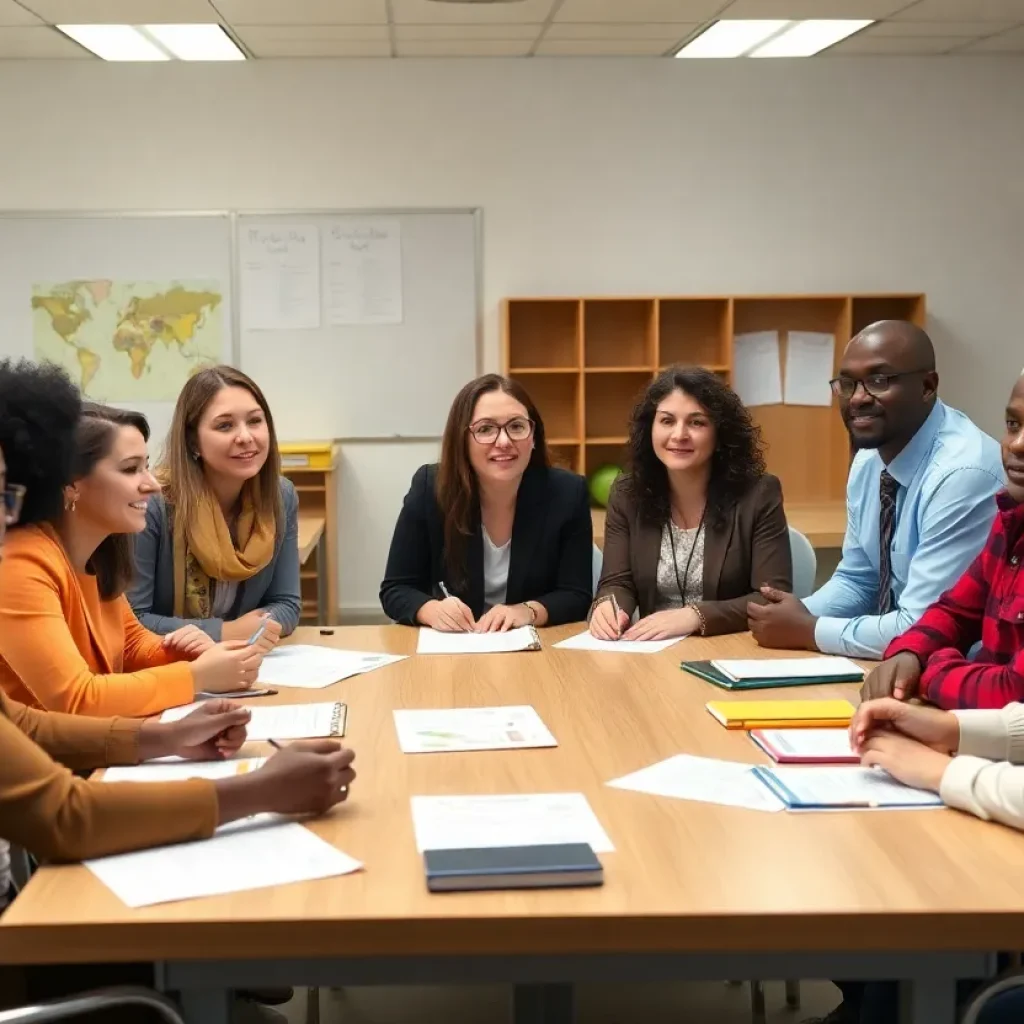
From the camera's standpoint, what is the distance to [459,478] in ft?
9.96

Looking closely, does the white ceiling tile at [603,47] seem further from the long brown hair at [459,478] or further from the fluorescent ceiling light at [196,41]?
the long brown hair at [459,478]

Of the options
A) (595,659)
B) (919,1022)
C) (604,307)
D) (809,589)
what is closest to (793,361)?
(604,307)

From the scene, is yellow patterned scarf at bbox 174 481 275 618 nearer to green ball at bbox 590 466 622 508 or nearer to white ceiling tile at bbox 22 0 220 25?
white ceiling tile at bbox 22 0 220 25

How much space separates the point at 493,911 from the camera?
4.12 feet

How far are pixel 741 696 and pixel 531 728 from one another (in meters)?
0.45

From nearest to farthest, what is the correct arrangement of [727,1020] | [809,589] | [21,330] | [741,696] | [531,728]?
[531,728], [741,696], [727,1020], [809,589], [21,330]

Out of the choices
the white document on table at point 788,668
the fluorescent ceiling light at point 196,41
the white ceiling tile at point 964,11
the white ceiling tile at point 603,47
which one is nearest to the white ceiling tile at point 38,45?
the fluorescent ceiling light at point 196,41

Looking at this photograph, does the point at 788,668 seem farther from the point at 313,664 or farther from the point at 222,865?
the point at 222,865

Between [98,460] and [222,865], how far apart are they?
0.97 metres

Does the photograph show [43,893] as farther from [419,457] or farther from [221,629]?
[419,457]

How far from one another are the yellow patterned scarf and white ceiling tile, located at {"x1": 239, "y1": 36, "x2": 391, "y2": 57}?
321 centimetres

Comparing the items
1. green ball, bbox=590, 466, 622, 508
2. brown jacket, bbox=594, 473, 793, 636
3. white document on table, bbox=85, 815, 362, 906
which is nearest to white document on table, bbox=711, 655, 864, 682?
brown jacket, bbox=594, 473, 793, 636

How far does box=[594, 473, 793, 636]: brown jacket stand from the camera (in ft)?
9.57

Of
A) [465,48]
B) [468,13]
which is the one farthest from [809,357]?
[468,13]
